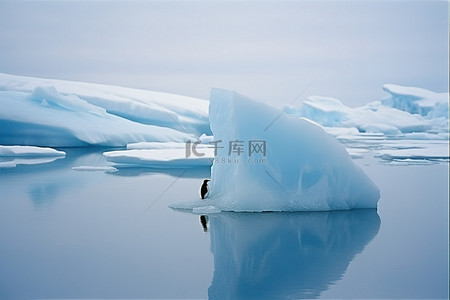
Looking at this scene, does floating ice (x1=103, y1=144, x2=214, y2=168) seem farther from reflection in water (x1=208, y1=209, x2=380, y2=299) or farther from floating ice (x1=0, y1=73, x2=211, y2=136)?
floating ice (x1=0, y1=73, x2=211, y2=136)

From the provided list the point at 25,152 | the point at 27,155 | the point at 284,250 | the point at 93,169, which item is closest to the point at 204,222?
the point at 284,250

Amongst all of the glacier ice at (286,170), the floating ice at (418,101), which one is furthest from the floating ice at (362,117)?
the glacier ice at (286,170)

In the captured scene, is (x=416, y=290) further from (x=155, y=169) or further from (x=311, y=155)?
(x=155, y=169)

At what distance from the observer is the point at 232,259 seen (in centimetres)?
408

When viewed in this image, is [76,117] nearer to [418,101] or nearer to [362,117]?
[362,117]

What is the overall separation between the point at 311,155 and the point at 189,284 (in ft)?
8.72

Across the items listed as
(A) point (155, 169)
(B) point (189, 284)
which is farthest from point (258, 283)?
(A) point (155, 169)

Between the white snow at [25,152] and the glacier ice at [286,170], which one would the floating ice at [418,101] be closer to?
the white snow at [25,152]

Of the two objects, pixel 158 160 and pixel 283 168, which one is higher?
pixel 158 160


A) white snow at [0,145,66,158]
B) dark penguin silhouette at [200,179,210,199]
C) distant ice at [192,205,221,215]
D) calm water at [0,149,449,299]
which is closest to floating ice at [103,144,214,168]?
white snow at [0,145,66,158]

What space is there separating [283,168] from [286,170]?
37 millimetres

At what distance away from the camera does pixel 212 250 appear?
4355 mm

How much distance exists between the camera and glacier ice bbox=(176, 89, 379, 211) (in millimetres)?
5730

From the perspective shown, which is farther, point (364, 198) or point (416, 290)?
point (364, 198)
